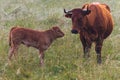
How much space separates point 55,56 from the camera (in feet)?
27.8

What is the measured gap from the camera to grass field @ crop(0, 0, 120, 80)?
7.08 m

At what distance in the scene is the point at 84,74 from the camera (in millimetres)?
6805

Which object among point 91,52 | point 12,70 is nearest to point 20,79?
point 12,70

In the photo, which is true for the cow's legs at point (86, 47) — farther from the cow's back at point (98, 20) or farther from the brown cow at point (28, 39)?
the brown cow at point (28, 39)

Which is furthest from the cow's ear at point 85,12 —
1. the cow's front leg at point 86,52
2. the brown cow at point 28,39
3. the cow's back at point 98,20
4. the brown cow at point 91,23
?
the brown cow at point 28,39

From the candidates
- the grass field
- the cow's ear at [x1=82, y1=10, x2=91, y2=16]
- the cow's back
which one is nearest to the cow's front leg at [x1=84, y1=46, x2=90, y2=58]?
the grass field

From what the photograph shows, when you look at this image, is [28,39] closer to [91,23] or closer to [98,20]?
[91,23]

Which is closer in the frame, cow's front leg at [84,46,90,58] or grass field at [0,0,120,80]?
grass field at [0,0,120,80]

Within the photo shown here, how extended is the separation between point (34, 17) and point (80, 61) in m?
5.29

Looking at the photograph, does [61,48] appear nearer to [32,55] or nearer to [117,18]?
[32,55]

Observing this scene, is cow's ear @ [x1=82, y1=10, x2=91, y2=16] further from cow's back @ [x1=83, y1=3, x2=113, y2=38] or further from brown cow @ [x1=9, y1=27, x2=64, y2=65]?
brown cow @ [x1=9, y1=27, x2=64, y2=65]

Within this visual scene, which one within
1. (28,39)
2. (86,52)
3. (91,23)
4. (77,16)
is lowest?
(86,52)

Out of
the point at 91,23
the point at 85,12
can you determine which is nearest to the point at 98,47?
the point at 91,23

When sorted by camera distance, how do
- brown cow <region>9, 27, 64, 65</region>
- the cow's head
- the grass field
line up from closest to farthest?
the grass field
the cow's head
brown cow <region>9, 27, 64, 65</region>
